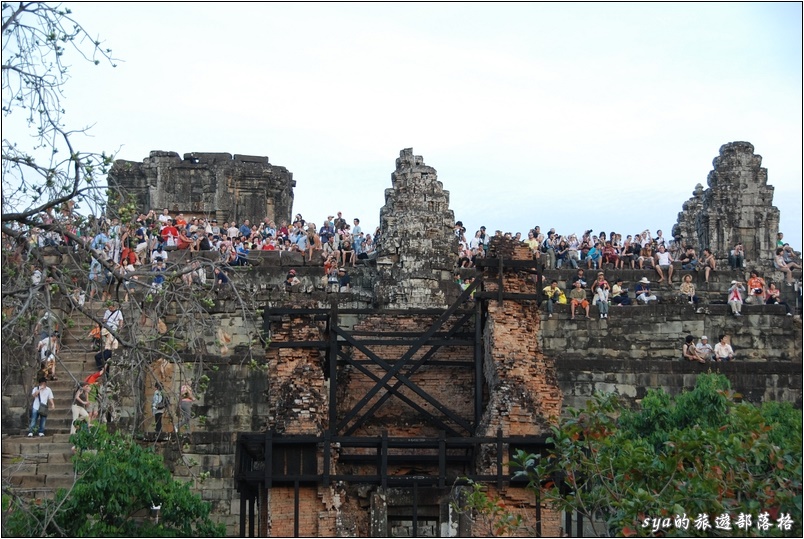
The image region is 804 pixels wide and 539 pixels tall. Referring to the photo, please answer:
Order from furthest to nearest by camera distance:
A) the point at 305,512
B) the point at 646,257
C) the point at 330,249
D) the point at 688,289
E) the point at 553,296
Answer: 1. the point at 646,257
2. the point at 330,249
3. the point at 688,289
4. the point at 553,296
5. the point at 305,512

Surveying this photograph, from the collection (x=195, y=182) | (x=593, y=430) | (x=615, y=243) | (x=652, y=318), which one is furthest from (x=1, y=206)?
(x=195, y=182)

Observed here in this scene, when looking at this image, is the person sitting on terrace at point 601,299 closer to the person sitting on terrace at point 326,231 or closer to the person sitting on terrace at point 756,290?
the person sitting on terrace at point 756,290

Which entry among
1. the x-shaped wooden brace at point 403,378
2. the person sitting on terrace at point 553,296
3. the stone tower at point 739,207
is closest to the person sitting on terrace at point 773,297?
the person sitting on terrace at point 553,296

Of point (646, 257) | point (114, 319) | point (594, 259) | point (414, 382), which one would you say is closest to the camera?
point (114, 319)

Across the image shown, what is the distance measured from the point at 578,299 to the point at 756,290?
195 inches

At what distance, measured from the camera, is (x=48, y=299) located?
63.2 feet

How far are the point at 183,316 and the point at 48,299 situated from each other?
1510 millimetres

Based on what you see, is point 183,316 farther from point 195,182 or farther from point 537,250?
point 195,182

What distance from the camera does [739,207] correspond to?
47844 mm

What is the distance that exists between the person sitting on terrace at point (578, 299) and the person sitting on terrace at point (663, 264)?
2.99 metres

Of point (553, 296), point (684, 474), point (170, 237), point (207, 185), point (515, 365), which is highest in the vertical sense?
point (207, 185)

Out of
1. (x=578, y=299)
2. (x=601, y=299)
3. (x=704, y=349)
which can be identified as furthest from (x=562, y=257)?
(x=704, y=349)

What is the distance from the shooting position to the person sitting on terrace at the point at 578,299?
38.2m

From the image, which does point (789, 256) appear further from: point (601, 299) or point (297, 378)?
point (297, 378)
